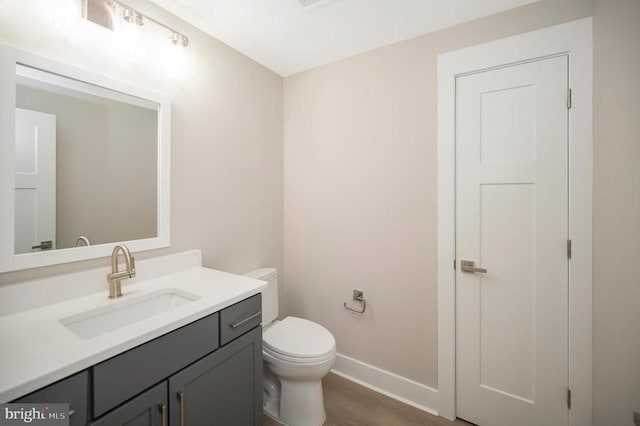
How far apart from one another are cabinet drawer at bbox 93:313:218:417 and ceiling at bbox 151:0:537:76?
161 cm

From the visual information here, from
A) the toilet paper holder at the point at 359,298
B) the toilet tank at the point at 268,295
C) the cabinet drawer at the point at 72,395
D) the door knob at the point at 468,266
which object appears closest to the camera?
the cabinet drawer at the point at 72,395

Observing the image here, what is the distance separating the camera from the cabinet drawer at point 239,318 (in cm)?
119

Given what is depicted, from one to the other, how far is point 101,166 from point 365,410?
2052mm

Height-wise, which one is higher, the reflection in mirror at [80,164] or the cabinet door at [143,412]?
the reflection in mirror at [80,164]

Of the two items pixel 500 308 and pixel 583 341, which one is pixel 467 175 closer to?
pixel 500 308

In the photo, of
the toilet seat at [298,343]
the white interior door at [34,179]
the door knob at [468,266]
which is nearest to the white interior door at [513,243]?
the door knob at [468,266]

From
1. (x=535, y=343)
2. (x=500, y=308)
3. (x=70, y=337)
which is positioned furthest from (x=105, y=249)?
(x=535, y=343)

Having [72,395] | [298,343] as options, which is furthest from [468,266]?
[72,395]

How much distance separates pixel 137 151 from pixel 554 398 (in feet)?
8.33

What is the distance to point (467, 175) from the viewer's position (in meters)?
1.62

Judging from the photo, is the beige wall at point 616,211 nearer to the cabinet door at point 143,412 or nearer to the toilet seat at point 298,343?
the toilet seat at point 298,343

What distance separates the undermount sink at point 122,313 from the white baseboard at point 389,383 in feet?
4.47

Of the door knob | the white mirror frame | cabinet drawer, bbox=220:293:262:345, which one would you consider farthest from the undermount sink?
the door knob

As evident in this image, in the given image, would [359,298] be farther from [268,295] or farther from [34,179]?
[34,179]
